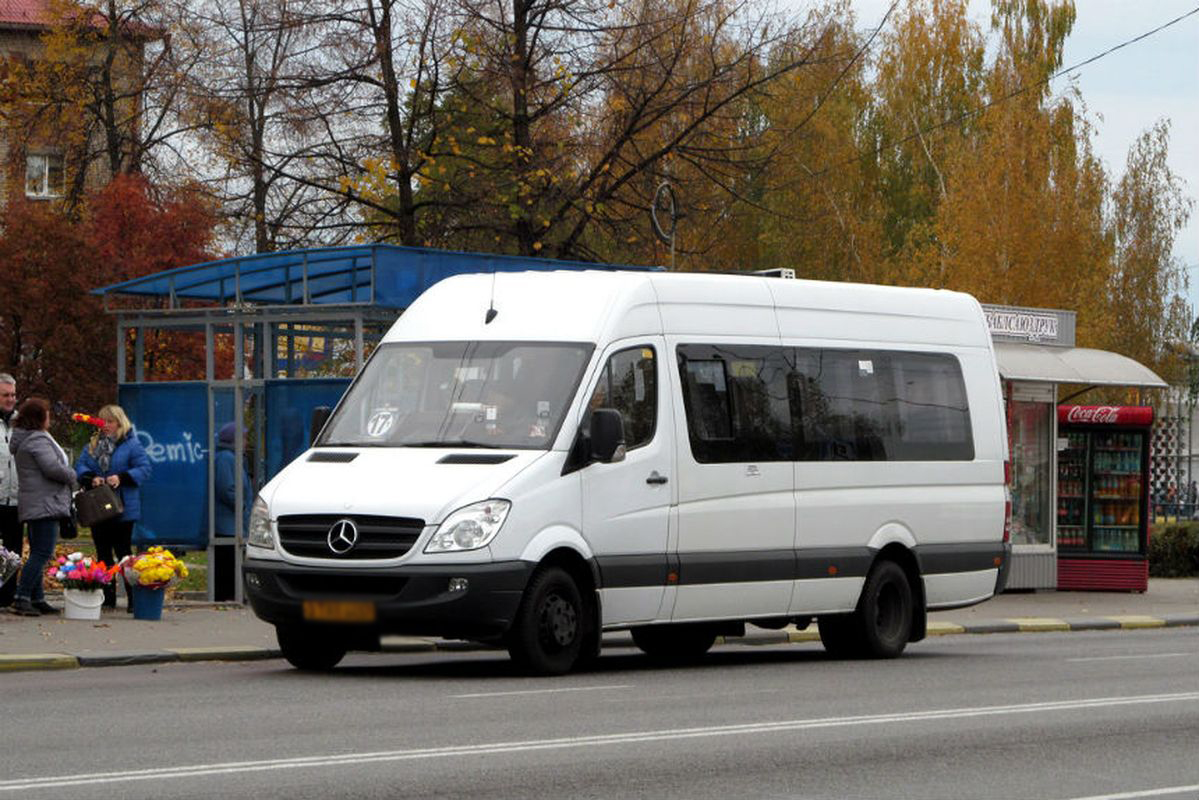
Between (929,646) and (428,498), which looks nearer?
(428,498)

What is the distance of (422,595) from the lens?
13398 millimetres

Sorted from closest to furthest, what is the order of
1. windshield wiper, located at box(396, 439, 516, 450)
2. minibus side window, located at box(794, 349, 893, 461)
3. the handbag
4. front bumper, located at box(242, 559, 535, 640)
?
front bumper, located at box(242, 559, 535, 640) → windshield wiper, located at box(396, 439, 516, 450) → minibus side window, located at box(794, 349, 893, 461) → the handbag

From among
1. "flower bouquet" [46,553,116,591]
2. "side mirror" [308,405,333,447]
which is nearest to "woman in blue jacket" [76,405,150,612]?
"flower bouquet" [46,553,116,591]

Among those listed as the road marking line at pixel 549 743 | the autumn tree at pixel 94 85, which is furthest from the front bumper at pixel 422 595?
the autumn tree at pixel 94 85

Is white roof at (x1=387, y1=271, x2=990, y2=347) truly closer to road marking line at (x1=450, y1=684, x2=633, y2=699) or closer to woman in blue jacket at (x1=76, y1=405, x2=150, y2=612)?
road marking line at (x1=450, y1=684, x2=633, y2=699)

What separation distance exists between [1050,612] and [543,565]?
12.1 m

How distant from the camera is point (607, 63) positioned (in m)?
30.1

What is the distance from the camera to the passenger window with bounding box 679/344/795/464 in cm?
1541

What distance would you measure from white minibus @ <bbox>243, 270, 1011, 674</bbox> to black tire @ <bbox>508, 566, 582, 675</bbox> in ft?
0.06

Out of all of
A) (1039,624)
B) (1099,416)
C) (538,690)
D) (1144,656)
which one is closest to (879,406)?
(1144,656)

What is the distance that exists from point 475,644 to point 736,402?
3.38 meters

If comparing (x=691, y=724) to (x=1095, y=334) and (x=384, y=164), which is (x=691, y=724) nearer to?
(x=384, y=164)

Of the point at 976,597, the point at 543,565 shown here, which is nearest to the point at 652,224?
the point at 976,597

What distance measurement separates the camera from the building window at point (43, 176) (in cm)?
5350
